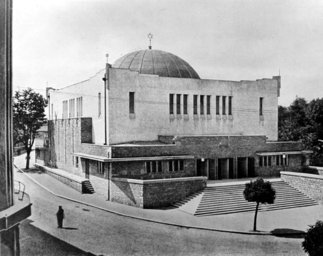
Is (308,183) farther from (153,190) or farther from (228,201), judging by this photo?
(153,190)

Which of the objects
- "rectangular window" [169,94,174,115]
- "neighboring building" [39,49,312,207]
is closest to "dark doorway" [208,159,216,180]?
"neighboring building" [39,49,312,207]

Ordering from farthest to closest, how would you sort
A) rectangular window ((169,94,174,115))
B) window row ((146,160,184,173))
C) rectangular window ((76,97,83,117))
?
rectangular window ((76,97,83,117)) → rectangular window ((169,94,174,115)) → window row ((146,160,184,173))

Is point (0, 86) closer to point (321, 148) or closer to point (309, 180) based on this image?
point (309, 180)

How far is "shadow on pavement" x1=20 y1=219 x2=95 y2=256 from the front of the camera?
13562mm

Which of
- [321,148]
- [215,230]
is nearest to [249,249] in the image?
[215,230]

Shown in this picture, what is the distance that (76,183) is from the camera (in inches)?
1038

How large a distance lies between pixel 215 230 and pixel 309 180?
10.2m

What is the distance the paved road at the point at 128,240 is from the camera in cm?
1416

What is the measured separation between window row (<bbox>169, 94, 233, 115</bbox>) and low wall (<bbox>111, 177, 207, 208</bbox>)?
8.48 meters

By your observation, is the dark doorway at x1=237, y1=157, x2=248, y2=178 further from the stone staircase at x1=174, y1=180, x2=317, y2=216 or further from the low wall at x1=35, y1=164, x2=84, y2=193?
the low wall at x1=35, y1=164, x2=84, y2=193

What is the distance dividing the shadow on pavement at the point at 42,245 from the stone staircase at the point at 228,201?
8014mm

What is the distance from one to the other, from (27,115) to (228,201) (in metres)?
24.9

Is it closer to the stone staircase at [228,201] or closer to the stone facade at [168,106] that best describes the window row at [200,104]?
the stone facade at [168,106]

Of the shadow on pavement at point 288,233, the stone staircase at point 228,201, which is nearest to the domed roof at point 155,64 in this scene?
the stone staircase at point 228,201
